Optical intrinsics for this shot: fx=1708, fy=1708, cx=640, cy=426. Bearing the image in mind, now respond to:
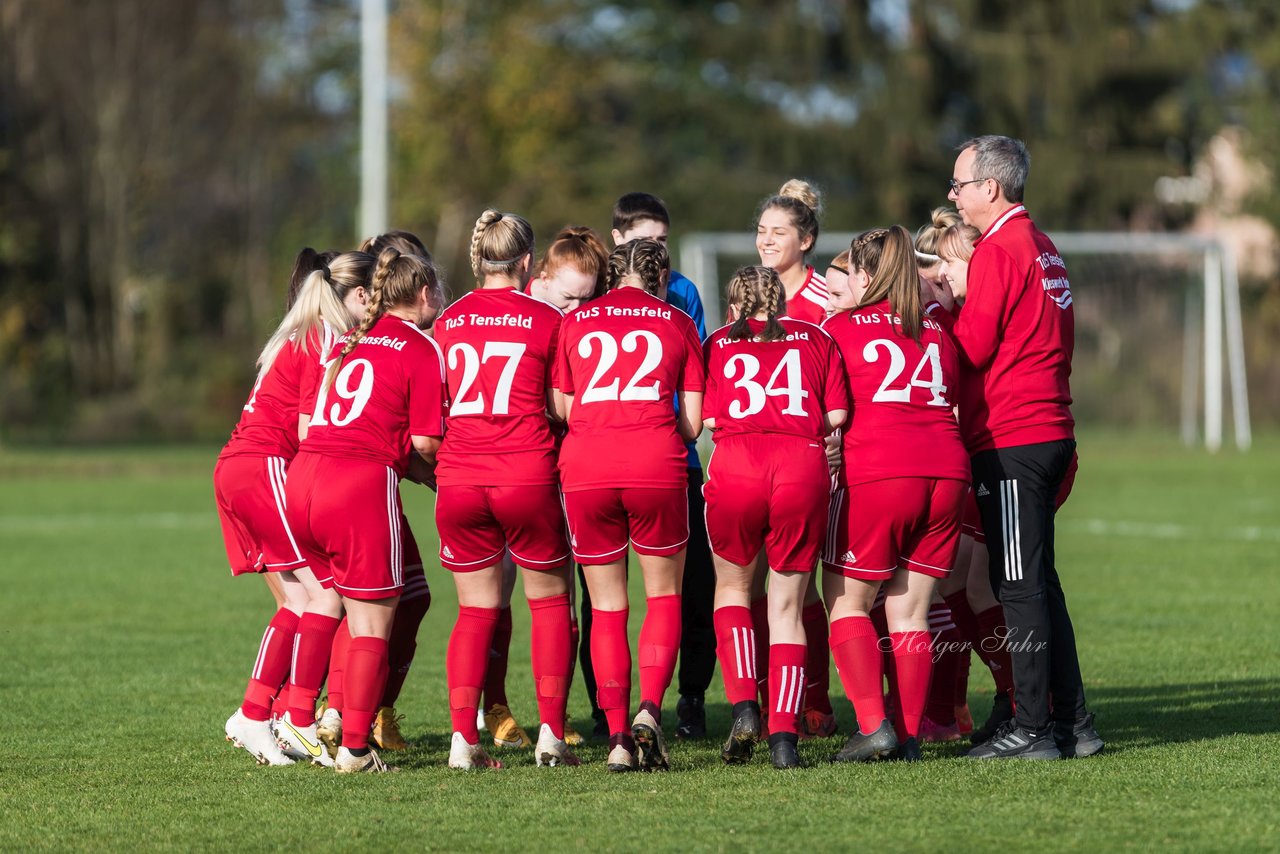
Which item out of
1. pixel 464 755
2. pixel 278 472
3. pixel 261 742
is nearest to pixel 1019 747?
pixel 464 755

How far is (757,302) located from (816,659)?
67.6 inches

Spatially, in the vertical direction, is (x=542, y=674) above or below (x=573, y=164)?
below

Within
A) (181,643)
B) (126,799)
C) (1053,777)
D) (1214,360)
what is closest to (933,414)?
(1053,777)

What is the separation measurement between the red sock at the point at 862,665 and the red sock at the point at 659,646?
1.92 feet

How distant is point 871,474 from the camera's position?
6113 millimetres

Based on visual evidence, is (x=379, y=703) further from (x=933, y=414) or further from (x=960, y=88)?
(x=960, y=88)

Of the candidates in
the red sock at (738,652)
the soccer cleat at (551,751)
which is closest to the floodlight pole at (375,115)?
the soccer cleat at (551,751)

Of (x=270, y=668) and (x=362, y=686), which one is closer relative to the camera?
(x=362, y=686)

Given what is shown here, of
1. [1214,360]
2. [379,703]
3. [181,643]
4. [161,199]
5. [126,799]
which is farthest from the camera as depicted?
[161,199]

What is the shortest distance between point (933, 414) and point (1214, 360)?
23176mm

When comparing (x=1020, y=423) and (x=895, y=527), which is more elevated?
(x=1020, y=423)

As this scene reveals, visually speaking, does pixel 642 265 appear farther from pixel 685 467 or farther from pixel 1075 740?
pixel 1075 740

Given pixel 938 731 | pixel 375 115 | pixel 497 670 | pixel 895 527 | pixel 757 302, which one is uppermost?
pixel 375 115

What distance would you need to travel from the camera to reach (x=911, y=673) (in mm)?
6180
